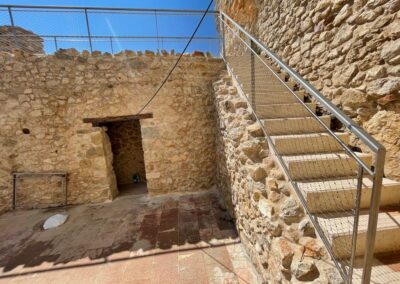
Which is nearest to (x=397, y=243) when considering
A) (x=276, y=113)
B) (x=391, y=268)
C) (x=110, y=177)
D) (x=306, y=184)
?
(x=391, y=268)

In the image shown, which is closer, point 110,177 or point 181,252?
point 181,252

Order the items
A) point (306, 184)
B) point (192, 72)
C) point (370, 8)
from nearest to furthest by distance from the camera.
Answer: point (306, 184) → point (370, 8) → point (192, 72)

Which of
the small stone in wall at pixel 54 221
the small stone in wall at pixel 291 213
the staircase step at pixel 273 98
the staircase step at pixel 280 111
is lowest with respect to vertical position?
the small stone in wall at pixel 54 221

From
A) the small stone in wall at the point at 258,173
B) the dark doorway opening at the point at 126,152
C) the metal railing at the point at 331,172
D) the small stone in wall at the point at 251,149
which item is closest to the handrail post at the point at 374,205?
the metal railing at the point at 331,172

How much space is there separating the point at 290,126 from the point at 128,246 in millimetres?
2710

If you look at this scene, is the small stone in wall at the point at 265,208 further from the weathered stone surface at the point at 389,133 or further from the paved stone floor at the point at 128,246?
the weathered stone surface at the point at 389,133

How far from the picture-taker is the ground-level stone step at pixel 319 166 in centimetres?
173

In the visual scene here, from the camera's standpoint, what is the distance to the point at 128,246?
2.66 meters

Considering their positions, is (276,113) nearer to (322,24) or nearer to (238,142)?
(238,142)

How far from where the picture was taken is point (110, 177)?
425 centimetres

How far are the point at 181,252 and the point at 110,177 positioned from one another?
261 centimetres

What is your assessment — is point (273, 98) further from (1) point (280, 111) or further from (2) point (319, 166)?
(2) point (319, 166)

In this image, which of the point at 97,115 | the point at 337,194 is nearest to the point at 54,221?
the point at 97,115

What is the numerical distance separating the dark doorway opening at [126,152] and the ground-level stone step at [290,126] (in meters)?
4.63
